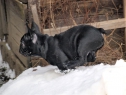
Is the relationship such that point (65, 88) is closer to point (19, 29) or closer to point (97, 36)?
point (97, 36)

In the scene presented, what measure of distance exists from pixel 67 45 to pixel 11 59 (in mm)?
2393

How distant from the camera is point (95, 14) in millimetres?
4230

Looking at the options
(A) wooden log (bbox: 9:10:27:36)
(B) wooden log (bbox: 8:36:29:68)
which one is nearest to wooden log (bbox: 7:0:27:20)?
(A) wooden log (bbox: 9:10:27:36)

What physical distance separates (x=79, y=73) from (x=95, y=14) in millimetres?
1844

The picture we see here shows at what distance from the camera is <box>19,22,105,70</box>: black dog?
8.39ft

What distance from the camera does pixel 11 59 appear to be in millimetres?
4848

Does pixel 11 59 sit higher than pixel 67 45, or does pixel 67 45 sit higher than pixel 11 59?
pixel 67 45

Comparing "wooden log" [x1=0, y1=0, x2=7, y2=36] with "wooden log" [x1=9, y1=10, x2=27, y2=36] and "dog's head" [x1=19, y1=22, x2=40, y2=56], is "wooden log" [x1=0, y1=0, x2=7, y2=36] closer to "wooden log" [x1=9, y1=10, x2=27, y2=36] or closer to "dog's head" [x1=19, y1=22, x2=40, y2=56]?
"wooden log" [x1=9, y1=10, x2=27, y2=36]

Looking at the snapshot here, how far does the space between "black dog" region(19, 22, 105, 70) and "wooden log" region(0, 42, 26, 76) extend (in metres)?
1.67

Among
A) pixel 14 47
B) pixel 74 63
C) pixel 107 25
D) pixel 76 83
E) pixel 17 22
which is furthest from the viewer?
pixel 14 47

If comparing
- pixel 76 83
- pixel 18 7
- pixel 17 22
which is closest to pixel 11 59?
pixel 17 22

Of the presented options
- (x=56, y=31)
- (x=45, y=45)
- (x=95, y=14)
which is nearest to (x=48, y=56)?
(x=45, y=45)

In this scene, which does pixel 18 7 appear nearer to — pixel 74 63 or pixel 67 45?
pixel 67 45

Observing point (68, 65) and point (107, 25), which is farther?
point (107, 25)
